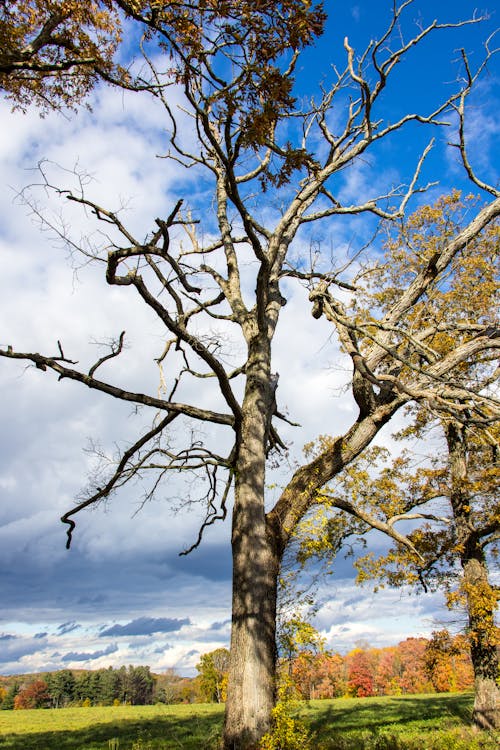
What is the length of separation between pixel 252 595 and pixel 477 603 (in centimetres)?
836

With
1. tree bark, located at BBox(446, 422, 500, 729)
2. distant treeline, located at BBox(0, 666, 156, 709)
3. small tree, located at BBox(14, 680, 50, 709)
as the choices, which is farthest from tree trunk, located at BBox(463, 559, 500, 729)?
small tree, located at BBox(14, 680, 50, 709)

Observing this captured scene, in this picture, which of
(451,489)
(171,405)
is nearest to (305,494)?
(171,405)

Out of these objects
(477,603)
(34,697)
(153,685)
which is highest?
(477,603)

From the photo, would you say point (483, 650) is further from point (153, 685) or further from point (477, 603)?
point (153, 685)

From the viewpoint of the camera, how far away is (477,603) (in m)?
12.1

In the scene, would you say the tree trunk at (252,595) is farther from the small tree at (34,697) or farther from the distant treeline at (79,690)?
the small tree at (34,697)

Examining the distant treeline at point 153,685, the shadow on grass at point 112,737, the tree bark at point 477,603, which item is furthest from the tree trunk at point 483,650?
the distant treeline at point 153,685

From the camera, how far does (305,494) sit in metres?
8.01

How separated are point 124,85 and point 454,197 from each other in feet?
45.5

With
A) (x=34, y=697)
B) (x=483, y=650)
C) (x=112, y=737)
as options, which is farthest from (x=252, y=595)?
(x=34, y=697)

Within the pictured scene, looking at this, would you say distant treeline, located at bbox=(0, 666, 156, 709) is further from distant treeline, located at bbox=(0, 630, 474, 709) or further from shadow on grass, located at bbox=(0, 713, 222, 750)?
shadow on grass, located at bbox=(0, 713, 222, 750)

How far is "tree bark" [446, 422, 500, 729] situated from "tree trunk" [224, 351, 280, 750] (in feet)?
18.9

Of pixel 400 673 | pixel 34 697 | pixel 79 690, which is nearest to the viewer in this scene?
pixel 34 697

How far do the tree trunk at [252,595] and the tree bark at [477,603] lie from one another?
18.9ft
